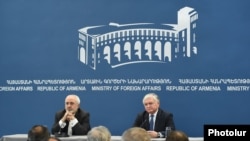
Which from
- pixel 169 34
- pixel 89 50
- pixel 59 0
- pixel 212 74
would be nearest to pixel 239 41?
pixel 212 74

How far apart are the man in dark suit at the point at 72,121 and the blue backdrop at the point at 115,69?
0.89 metres

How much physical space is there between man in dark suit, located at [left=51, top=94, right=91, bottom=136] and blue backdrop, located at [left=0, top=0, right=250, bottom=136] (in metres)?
0.89

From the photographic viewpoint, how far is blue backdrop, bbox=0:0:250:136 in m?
5.86

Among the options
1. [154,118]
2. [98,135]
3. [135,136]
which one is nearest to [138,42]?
[154,118]

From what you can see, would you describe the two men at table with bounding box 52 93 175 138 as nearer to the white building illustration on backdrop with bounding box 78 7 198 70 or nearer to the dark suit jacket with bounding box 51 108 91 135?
the dark suit jacket with bounding box 51 108 91 135

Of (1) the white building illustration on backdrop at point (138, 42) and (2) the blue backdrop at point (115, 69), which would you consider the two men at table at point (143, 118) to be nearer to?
(2) the blue backdrop at point (115, 69)

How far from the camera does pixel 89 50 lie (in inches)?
245

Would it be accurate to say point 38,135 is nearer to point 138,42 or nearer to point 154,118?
point 154,118

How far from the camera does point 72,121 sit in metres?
5.05

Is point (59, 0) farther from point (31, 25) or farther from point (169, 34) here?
point (169, 34)

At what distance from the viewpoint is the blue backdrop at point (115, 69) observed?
231 inches

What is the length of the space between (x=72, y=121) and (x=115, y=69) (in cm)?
132

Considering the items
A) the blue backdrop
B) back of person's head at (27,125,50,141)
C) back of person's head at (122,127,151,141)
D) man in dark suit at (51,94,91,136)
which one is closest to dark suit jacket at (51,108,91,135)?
man in dark suit at (51,94,91,136)

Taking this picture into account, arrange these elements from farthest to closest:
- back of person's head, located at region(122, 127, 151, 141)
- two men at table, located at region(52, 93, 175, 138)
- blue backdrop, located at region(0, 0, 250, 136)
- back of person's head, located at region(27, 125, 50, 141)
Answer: blue backdrop, located at region(0, 0, 250, 136) → two men at table, located at region(52, 93, 175, 138) → back of person's head, located at region(27, 125, 50, 141) → back of person's head, located at region(122, 127, 151, 141)
